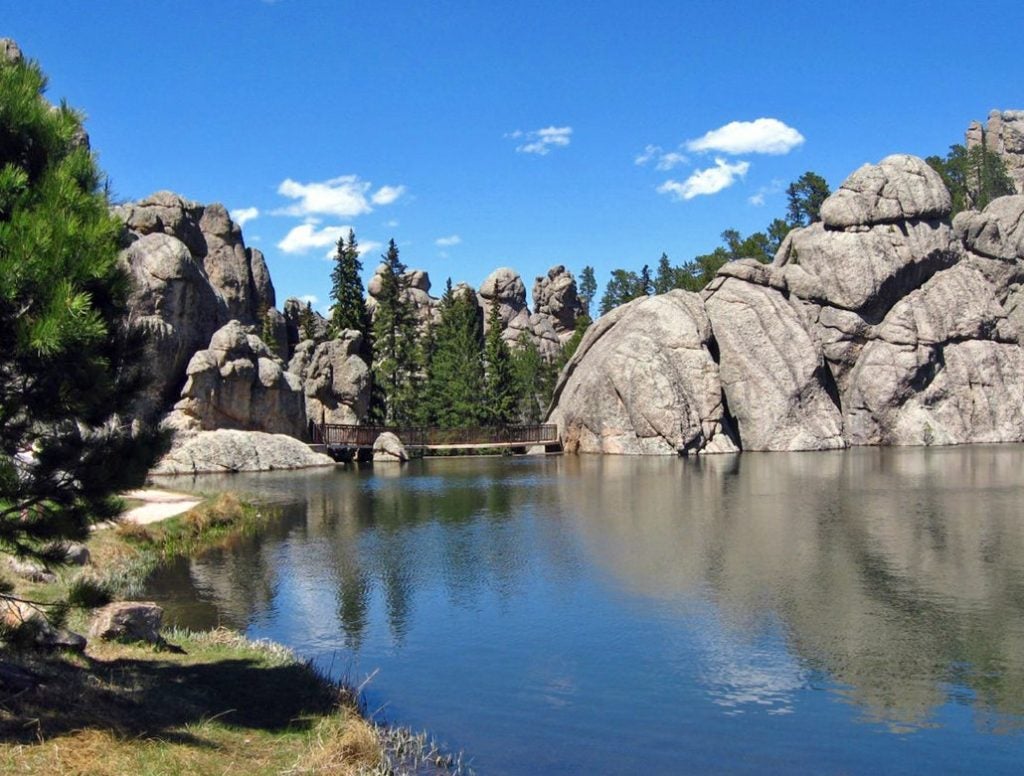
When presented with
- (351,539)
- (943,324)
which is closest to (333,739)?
(351,539)

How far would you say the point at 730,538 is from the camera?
90.7 ft

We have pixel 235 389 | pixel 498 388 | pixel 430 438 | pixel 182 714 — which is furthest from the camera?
pixel 498 388

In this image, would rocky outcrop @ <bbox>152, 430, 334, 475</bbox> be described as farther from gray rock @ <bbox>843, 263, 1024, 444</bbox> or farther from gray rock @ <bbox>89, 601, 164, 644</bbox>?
gray rock @ <bbox>843, 263, 1024, 444</bbox>

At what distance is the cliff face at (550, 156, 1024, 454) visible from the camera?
6781cm

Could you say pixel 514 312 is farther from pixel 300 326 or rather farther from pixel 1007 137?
pixel 1007 137

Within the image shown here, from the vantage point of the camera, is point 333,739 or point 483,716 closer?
point 333,739

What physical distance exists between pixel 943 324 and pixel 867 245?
354 inches

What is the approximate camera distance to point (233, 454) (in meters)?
54.2

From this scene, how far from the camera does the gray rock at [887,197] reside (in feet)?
241

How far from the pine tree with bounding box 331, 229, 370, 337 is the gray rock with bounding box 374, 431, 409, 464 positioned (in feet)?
52.6

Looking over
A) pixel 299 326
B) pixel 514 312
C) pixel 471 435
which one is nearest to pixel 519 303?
pixel 514 312

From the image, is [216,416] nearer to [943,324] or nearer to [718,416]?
[718,416]

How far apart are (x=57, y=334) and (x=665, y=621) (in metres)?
13.2

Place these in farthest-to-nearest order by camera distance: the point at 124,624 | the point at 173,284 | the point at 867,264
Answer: the point at 867,264 < the point at 173,284 < the point at 124,624
